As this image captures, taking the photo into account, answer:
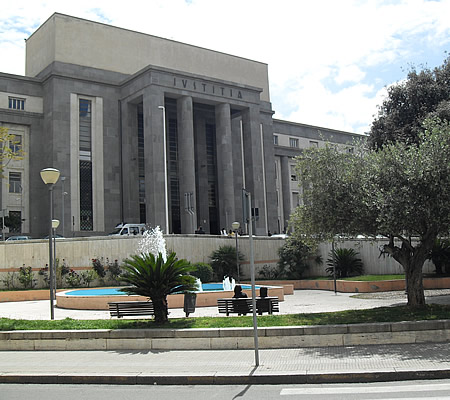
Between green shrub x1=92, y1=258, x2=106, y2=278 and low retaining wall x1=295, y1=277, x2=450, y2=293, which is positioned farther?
green shrub x1=92, y1=258, x2=106, y2=278

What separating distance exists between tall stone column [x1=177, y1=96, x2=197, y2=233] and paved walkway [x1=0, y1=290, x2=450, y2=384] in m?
40.1

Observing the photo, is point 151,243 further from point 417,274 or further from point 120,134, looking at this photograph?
point 120,134

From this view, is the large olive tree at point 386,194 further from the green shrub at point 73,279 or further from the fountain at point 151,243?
the green shrub at point 73,279

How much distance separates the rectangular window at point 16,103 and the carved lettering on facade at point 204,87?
1526 centimetres

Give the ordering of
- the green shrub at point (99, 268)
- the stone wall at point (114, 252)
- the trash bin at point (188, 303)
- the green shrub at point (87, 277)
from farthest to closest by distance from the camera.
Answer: the green shrub at point (99, 268), the green shrub at point (87, 277), the stone wall at point (114, 252), the trash bin at point (188, 303)

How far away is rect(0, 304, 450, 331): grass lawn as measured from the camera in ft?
41.8

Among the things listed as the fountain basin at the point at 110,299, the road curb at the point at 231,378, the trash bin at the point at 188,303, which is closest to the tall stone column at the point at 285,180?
the fountain basin at the point at 110,299

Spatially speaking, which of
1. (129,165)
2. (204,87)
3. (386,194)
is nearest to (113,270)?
(386,194)

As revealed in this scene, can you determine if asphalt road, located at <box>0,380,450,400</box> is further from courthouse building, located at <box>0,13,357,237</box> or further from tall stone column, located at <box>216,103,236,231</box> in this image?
tall stone column, located at <box>216,103,236,231</box>

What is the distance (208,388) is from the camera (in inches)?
344

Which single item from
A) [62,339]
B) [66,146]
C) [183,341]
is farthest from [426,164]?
[66,146]

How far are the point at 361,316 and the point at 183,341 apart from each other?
15.8 feet

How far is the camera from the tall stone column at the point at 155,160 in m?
48.3

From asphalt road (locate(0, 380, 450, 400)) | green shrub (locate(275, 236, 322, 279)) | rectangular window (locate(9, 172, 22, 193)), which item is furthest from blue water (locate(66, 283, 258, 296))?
rectangular window (locate(9, 172, 22, 193))
